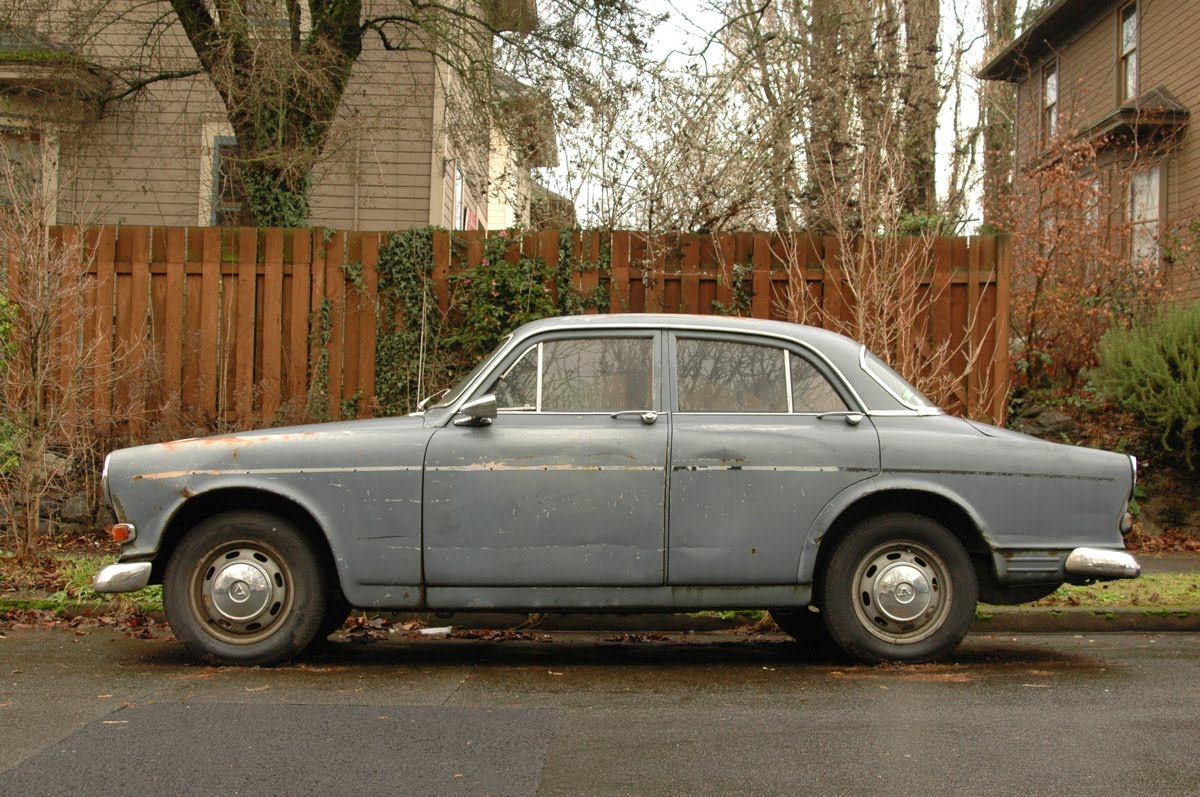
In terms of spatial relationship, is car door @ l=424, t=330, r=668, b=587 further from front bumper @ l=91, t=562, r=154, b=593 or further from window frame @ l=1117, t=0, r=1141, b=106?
window frame @ l=1117, t=0, r=1141, b=106

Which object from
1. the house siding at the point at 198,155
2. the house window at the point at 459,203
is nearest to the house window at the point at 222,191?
the house siding at the point at 198,155

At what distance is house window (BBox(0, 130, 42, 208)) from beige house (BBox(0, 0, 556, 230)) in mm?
88

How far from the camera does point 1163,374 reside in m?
11.3

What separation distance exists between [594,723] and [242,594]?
2.12 meters

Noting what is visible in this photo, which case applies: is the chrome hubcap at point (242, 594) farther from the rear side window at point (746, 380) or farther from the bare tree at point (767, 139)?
the bare tree at point (767, 139)

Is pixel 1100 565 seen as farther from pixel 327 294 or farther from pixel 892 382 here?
pixel 327 294

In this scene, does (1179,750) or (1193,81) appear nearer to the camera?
(1179,750)

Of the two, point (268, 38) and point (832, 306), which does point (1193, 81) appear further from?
point (268, 38)

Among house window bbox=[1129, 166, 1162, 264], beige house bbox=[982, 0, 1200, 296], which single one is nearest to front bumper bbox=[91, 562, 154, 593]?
beige house bbox=[982, 0, 1200, 296]

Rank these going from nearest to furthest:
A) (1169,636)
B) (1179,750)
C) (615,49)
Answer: (1179,750), (1169,636), (615,49)

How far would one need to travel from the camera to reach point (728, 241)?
11312 millimetres

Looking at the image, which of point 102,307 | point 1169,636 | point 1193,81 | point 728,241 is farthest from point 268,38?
point 1193,81

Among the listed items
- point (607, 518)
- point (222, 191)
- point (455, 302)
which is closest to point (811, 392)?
point (607, 518)

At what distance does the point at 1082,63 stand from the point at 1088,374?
43.0 ft
